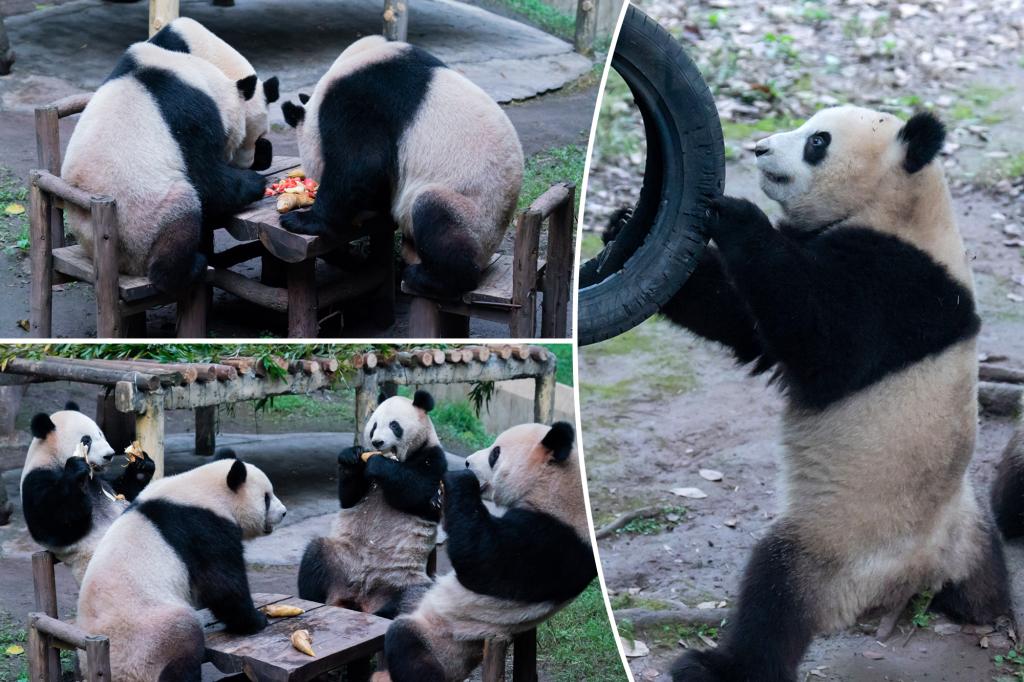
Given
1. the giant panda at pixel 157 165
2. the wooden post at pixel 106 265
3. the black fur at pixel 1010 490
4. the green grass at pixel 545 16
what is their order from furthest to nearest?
1. the green grass at pixel 545 16
2. the giant panda at pixel 157 165
3. the wooden post at pixel 106 265
4. the black fur at pixel 1010 490

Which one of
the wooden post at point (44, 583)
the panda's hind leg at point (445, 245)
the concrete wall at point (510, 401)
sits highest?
the panda's hind leg at point (445, 245)

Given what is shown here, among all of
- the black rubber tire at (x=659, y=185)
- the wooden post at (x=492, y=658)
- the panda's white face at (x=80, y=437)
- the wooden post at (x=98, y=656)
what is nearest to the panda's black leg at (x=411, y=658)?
the wooden post at (x=492, y=658)

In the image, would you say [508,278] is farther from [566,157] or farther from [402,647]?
[402,647]

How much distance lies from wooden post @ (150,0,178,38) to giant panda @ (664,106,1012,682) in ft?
10.3

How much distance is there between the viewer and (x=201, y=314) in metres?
3.44

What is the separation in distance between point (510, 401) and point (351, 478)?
0.55m

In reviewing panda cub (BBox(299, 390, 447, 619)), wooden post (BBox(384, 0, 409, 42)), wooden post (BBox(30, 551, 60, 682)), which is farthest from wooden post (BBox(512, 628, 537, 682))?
wooden post (BBox(384, 0, 409, 42))

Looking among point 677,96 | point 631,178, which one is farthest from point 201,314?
point 677,96

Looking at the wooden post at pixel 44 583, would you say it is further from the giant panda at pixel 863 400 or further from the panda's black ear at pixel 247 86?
the giant panda at pixel 863 400

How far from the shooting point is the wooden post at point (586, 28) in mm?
3360

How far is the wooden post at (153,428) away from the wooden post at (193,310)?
1.89ft

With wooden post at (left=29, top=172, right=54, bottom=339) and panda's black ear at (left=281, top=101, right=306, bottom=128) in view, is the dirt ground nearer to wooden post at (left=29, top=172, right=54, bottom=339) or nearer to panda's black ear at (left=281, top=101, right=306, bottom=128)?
panda's black ear at (left=281, top=101, right=306, bottom=128)

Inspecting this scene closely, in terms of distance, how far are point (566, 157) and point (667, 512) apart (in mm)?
1490

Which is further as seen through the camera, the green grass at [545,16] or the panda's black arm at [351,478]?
the green grass at [545,16]
